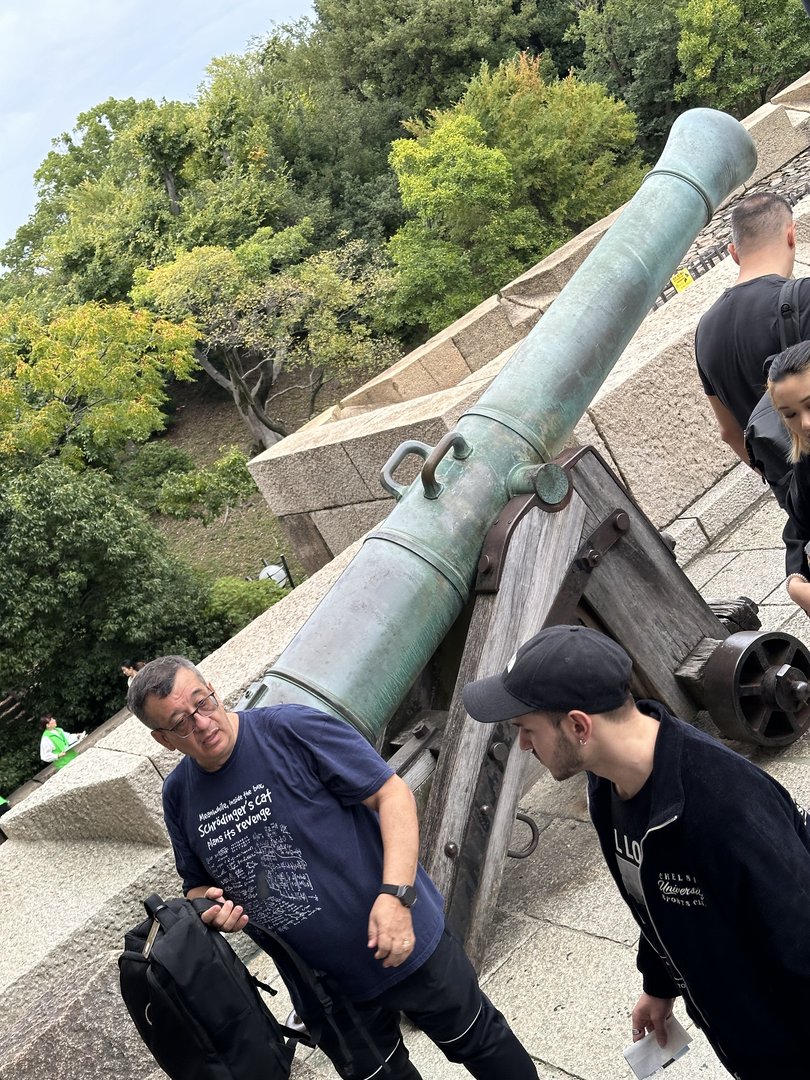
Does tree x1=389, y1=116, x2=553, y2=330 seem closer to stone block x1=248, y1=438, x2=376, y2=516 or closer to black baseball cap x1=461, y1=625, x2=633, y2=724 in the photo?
stone block x1=248, y1=438, x2=376, y2=516

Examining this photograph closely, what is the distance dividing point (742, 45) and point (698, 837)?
2747 centimetres

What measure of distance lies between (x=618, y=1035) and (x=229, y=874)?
3.57ft

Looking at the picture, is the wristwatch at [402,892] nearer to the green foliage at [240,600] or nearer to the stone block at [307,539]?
the stone block at [307,539]

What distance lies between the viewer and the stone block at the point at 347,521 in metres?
8.12

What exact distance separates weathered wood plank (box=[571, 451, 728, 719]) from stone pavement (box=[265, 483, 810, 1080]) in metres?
0.42

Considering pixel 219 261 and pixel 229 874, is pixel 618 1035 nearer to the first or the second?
pixel 229 874

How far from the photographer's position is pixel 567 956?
10.4 ft

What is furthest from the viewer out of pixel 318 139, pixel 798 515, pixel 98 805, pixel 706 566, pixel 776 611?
pixel 318 139

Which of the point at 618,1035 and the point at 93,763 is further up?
the point at 93,763

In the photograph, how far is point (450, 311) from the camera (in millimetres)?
22562

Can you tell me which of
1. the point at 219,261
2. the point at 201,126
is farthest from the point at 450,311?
the point at 201,126

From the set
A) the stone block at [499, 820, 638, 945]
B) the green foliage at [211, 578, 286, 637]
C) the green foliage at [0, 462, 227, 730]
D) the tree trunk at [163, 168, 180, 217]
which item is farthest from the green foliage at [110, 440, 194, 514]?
the stone block at [499, 820, 638, 945]

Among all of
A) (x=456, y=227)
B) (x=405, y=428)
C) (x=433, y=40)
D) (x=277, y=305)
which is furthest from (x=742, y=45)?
(x=405, y=428)

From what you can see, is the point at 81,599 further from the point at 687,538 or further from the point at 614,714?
the point at 614,714
